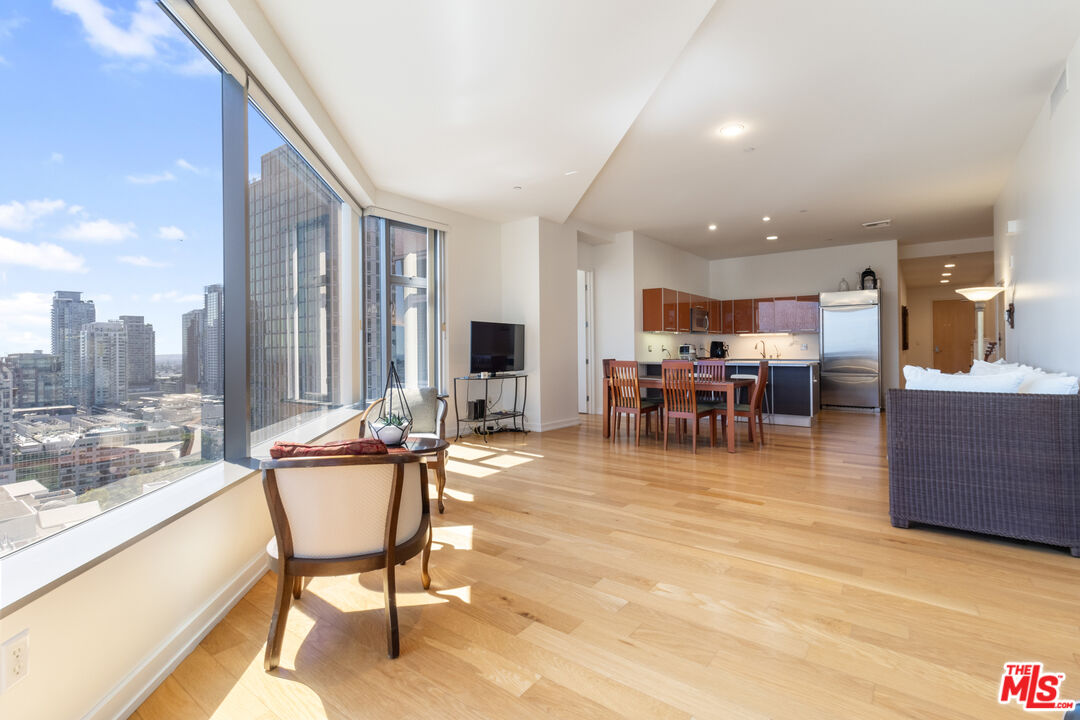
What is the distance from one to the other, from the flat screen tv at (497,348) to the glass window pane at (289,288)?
1.70 meters

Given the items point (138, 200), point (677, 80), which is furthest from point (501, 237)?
point (138, 200)

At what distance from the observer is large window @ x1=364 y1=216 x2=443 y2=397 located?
17.4 feet

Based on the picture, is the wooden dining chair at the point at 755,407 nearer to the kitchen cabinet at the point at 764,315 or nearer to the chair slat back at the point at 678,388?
the chair slat back at the point at 678,388

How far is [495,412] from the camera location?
21.6ft

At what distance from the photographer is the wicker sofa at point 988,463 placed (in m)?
2.56

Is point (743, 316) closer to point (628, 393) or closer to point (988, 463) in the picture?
point (628, 393)

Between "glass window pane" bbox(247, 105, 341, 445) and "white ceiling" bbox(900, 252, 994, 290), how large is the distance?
386 inches

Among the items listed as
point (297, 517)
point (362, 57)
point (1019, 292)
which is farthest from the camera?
point (1019, 292)

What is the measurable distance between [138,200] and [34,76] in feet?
1.62

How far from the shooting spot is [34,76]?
1485 millimetres

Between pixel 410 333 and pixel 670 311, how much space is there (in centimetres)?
431

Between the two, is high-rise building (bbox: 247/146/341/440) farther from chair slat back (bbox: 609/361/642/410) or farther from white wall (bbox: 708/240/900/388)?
white wall (bbox: 708/240/900/388)

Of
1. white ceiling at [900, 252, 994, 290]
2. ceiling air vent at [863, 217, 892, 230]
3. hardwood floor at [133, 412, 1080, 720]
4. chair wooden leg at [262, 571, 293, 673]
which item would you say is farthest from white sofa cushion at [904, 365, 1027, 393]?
white ceiling at [900, 252, 994, 290]

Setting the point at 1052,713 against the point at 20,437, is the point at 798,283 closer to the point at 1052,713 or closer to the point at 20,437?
the point at 1052,713
